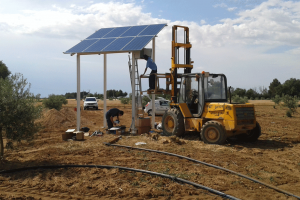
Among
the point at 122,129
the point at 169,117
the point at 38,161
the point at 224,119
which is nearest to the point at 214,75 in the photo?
the point at 224,119

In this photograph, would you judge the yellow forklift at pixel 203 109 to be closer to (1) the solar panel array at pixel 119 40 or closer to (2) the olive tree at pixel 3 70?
(1) the solar panel array at pixel 119 40

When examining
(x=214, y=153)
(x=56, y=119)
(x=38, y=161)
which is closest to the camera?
(x=38, y=161)

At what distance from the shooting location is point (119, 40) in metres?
16.2

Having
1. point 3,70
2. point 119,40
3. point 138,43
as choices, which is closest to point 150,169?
point 138,43

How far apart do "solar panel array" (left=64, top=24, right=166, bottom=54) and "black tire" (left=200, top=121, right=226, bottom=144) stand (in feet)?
16.1

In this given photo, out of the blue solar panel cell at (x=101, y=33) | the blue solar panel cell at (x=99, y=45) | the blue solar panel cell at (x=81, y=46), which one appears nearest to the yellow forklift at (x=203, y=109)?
the blue solar panel cell at (x=99, y=45)

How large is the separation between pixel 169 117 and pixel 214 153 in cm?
379

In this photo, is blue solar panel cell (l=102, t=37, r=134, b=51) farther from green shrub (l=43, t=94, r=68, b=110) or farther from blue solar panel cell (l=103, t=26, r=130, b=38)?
green shrub (l=43, t=94, r=68, b=110)

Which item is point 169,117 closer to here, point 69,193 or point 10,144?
point 10,144

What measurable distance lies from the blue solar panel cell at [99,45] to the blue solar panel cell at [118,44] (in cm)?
36

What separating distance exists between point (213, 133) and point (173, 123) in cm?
232

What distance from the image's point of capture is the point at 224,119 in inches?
480

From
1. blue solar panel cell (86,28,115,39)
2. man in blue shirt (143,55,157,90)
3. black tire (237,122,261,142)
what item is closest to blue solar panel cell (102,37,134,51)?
man in blue shirt (143,55,157,90)

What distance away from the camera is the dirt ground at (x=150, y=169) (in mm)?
6859
